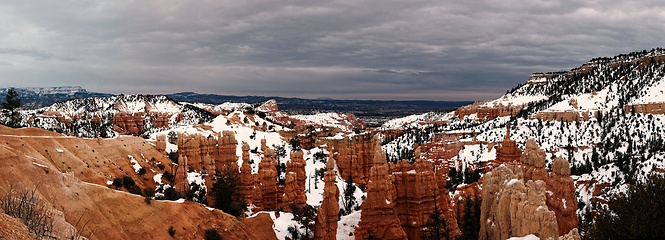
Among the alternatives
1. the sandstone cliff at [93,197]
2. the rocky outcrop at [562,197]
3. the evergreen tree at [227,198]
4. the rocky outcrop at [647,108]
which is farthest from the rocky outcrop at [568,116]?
the sandstone cliff at [93,197]

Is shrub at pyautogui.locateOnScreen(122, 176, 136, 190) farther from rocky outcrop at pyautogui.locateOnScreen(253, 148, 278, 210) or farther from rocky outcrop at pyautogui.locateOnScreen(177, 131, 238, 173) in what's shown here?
rocky outcrop at pyautogui.locateOnScreen(253, 148, 278, 210)

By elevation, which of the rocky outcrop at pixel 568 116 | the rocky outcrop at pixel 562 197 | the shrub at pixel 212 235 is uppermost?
the rocky outcrop at pixel 568 116

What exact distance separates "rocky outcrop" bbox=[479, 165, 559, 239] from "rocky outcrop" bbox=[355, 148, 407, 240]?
10124 millimetres

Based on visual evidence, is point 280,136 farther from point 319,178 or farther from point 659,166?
point 659,166

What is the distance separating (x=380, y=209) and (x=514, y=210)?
17.3m

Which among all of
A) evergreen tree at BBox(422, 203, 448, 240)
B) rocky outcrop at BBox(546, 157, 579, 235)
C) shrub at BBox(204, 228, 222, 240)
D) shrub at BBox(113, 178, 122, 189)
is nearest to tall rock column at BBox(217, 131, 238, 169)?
shrub at BBox(113, 178, 122, 189)

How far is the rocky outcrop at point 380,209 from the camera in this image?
44.6 metres

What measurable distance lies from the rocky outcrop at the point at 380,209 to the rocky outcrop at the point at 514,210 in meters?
10.1

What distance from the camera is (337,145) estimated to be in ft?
283

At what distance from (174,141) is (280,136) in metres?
28.8

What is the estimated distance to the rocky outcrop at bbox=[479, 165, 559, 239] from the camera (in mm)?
26250

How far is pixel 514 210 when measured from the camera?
1145 inches

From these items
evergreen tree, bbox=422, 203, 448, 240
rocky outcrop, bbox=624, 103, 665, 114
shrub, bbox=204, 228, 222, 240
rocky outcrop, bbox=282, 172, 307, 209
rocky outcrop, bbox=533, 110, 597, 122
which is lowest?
evergreen tree, bbox=422, 203, 448, 240

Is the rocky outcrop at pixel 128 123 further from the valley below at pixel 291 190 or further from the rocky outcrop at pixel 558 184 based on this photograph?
the rocky outcrop at pixel 558 184
